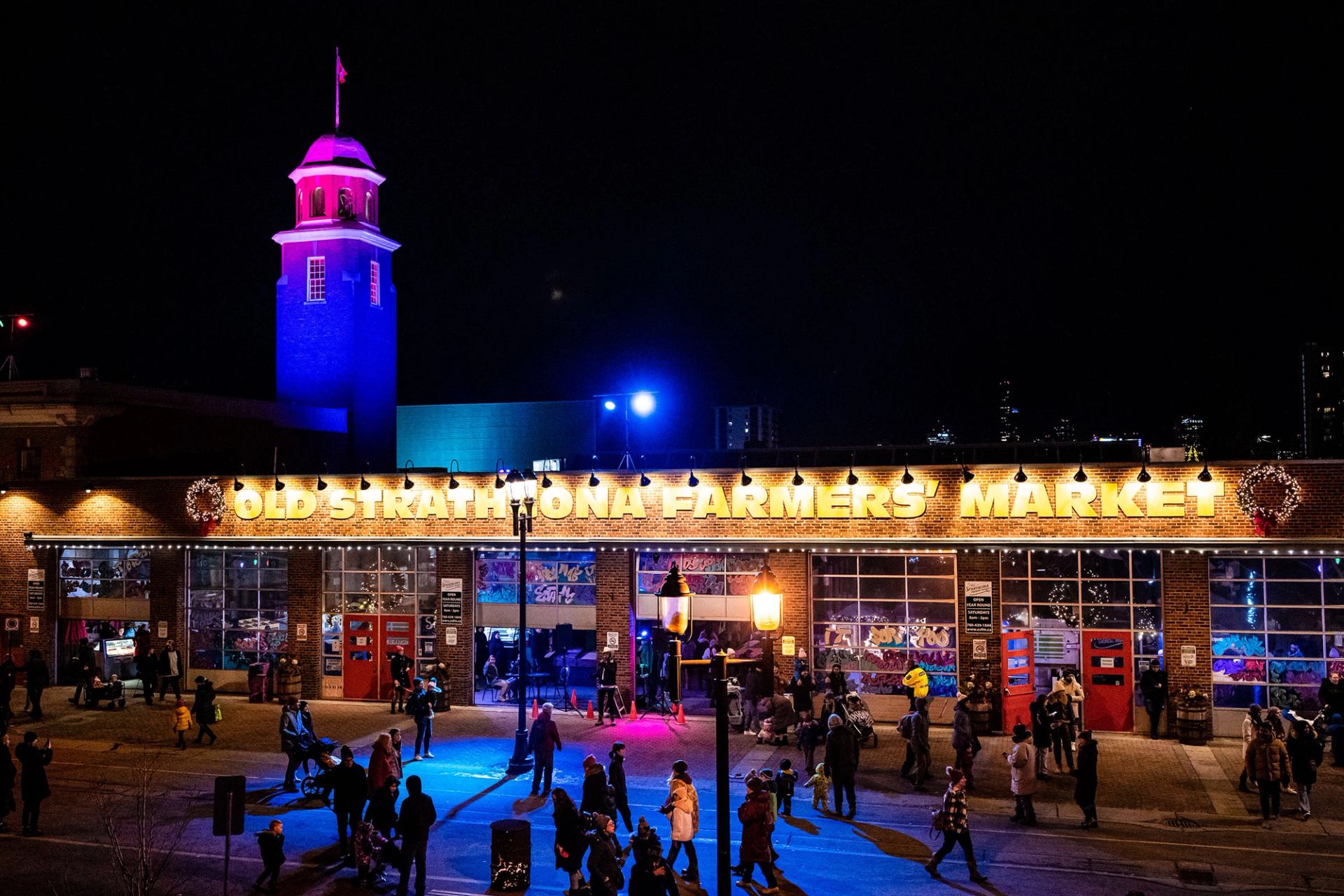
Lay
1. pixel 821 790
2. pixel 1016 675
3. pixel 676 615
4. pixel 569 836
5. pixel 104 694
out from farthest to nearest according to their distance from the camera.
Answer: pixel 104 694 → pixel 1016 675 → pixel 821 790 → pixel 676 615 → pixel 569 836

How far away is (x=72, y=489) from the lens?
3388cm

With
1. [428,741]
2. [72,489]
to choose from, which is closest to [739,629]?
[428,741]

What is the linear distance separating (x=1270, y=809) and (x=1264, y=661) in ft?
22.0

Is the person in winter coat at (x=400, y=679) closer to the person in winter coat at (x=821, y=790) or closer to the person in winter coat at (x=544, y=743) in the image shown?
the person in winter coat at (x=544, y=743)

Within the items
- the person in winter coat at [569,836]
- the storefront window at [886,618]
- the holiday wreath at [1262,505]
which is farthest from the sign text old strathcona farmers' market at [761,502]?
the person in winter coat at [569,836]

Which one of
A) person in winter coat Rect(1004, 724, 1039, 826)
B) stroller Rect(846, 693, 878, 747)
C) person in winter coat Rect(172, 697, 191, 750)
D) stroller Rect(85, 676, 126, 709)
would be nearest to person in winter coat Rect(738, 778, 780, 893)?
person in winter coat Rect(1004, 724, 1039, 826)

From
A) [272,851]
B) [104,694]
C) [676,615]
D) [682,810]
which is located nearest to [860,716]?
[682,810]

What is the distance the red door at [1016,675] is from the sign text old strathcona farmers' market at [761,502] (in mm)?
2855

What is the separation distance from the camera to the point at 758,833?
51.7 feet

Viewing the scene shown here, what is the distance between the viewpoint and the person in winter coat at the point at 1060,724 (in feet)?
74.6

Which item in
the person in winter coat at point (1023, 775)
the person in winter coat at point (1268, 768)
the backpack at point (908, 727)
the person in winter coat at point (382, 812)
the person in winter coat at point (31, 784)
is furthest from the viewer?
the backpack at point (908, 727)

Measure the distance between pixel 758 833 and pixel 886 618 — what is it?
12899 mm

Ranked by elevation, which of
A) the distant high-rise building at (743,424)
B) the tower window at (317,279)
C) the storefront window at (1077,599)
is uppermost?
the tower window at (317,279)

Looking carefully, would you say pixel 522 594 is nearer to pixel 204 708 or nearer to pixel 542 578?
pixel 542 578
